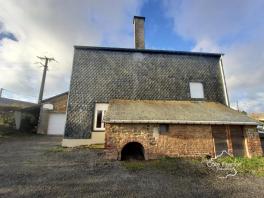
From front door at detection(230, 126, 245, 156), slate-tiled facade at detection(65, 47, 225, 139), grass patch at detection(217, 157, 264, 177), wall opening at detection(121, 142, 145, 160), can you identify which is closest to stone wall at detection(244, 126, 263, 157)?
front door at detection(230, 126, 245, 156)

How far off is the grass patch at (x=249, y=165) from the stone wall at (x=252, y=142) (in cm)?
41

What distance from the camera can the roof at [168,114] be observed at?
8016mm

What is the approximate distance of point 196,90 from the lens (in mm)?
12438

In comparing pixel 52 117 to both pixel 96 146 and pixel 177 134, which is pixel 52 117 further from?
pixel 177 134

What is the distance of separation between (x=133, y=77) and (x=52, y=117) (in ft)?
37.3

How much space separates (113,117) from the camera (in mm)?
8047

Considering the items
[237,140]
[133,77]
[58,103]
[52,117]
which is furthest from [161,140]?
[58,103]

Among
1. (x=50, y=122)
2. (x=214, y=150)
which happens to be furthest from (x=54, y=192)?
(x=50, y=122)

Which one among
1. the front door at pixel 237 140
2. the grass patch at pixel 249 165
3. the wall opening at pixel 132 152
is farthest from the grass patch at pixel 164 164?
the front door at pixel 237 140

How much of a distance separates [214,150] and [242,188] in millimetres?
3570

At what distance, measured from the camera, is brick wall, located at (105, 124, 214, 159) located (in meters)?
7.72

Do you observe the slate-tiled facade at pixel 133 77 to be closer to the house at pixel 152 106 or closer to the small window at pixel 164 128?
the house at pixel 152 106

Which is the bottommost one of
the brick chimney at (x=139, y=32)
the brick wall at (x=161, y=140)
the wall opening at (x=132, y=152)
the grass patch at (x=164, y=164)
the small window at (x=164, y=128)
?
the grass patch at (x=164, y=164)

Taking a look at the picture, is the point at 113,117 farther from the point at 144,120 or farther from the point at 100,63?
the point at 100,63
